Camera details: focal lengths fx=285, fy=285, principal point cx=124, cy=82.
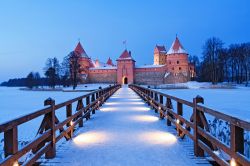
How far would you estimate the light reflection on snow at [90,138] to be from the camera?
5.92m

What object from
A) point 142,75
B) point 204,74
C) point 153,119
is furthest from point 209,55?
point 153,119

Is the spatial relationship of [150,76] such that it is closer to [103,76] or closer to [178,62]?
[178,62]

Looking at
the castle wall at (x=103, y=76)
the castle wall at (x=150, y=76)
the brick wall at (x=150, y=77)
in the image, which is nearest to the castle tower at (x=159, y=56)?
the castle wall at (x=150, y=76)

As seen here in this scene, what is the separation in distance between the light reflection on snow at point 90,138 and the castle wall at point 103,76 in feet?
231

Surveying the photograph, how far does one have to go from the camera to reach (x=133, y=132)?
705 centimetres

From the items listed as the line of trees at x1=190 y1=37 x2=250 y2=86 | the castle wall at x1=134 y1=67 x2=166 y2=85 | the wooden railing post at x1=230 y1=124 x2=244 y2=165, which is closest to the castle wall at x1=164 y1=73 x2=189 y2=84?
the castle wall at x1=134 y1=67 x2=166 y2=85

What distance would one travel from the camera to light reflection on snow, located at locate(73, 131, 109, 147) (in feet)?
19.4

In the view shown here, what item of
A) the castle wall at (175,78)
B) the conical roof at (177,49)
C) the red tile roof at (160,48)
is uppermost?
the red tile roof at (160,48)

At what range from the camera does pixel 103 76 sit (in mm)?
77625

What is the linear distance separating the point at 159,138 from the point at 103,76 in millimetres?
71672

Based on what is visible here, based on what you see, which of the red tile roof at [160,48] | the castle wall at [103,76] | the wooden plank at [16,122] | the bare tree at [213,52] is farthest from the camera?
the red tile roof at [160,48]

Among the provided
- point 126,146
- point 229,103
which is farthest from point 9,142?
point 229,103

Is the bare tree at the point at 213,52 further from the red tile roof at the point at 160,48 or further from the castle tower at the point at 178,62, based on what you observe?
the red tile roof at the point at 160,48

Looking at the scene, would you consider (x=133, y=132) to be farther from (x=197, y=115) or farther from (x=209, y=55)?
(x=209, y=55)
